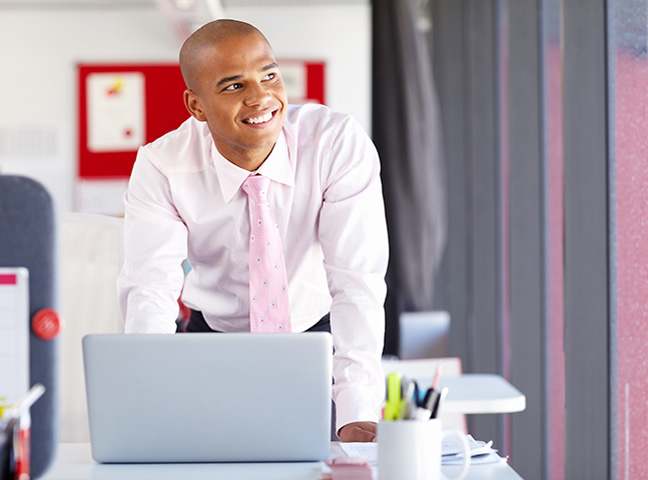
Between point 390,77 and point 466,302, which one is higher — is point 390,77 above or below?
above

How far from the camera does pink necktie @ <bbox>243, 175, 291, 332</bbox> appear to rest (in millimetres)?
1698

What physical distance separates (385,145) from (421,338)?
0.94 m

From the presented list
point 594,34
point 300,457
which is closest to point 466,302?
point 594,34

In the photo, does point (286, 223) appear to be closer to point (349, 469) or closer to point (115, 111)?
point (349, 469)

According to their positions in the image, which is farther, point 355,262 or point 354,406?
point 355,262

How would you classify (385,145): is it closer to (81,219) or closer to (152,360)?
(81,219)

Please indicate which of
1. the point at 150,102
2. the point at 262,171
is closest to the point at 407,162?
the point at 262,171

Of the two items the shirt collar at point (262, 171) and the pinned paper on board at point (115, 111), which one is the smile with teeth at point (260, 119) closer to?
the shirt collar at point (262, 171)

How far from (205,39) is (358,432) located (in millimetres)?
862

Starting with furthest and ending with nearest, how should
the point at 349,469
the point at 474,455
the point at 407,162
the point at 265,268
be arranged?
the point at 407,162
the point at 265,268
the point at 474,455
the point at 349,469

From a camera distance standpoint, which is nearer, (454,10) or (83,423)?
(83,423)

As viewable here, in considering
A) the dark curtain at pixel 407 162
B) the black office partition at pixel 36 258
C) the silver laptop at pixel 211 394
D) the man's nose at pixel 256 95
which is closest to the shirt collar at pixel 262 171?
the man's nose at pixel 256 95

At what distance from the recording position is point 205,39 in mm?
1776

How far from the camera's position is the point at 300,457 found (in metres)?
1.20
